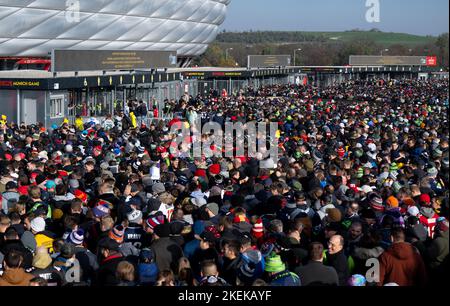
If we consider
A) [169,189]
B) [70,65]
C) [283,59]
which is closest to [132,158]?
[169,189]

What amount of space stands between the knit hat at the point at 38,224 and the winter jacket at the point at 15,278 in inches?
71.1

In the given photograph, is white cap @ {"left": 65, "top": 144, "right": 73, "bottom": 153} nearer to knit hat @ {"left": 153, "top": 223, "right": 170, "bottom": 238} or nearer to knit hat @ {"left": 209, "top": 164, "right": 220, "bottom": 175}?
knit hat @ {"left": 209, "top": 164, "right": 220, "bottom": 175}

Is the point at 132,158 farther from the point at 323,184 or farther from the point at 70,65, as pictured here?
the point at 70,65

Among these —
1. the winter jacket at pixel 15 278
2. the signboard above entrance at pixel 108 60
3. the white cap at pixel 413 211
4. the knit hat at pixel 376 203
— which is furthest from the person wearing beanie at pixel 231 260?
the signboard above entrance at pixel 108 60

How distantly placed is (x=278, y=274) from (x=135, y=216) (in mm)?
2925

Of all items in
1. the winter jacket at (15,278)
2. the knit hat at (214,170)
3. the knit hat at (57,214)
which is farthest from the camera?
the knit hat at (214,170)

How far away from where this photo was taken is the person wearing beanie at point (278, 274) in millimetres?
6937

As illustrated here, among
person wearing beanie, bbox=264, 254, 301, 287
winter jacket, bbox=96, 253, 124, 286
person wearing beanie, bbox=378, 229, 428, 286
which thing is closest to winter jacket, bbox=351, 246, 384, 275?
person wearing beanie, bbox=378, 229, 428, 286

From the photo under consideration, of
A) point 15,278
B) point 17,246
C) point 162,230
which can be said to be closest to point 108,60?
point 162,230

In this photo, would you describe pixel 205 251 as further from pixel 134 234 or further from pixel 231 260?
pixel 134 234

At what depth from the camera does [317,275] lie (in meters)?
7.18

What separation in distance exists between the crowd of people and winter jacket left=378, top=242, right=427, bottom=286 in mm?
10

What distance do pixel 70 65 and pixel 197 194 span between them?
25.4 meters

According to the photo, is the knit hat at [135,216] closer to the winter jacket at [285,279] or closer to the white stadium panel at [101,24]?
the winter jacket at [285,279]
